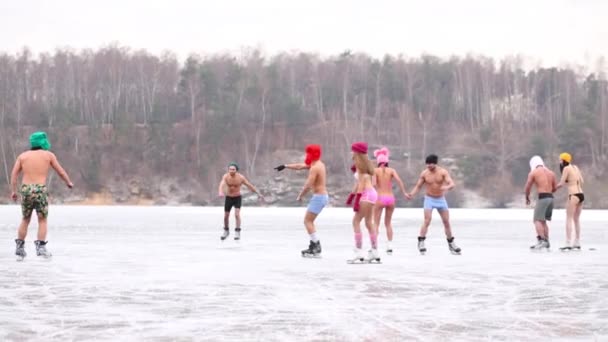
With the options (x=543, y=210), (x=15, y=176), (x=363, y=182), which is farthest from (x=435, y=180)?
(x=15, y=176)

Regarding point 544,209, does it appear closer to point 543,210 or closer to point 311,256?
point 543,210

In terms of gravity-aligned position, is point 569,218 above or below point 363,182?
below

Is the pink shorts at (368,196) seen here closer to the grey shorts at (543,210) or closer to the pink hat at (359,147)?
the pink hat at (359,147)

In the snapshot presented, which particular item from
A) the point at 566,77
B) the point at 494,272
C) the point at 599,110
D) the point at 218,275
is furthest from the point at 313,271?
the point at 566,77

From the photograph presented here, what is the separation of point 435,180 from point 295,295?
6.62 m

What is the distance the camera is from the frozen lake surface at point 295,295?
24.0 ft

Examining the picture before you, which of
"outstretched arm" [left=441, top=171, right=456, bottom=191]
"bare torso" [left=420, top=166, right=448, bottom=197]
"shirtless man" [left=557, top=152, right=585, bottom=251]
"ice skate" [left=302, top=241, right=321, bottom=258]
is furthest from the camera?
"shirtless man" [left=557, top=152, right=585, bottom=251]

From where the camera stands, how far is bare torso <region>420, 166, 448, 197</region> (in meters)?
15.6

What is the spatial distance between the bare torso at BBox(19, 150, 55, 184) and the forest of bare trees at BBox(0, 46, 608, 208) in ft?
191

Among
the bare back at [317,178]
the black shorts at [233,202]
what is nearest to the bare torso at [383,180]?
the bare back at [317,178]

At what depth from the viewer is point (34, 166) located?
539 inches

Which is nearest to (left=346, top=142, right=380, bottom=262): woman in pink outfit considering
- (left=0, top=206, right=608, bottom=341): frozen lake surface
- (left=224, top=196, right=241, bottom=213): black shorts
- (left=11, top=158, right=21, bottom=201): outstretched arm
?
(left=0, top=206, right=608, bottom=341): frozen lake surface

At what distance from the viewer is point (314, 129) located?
8650 centimetres

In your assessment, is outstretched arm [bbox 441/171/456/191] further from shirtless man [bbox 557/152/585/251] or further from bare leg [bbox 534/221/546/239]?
shirtless man [bbox 557/152/585/251]
